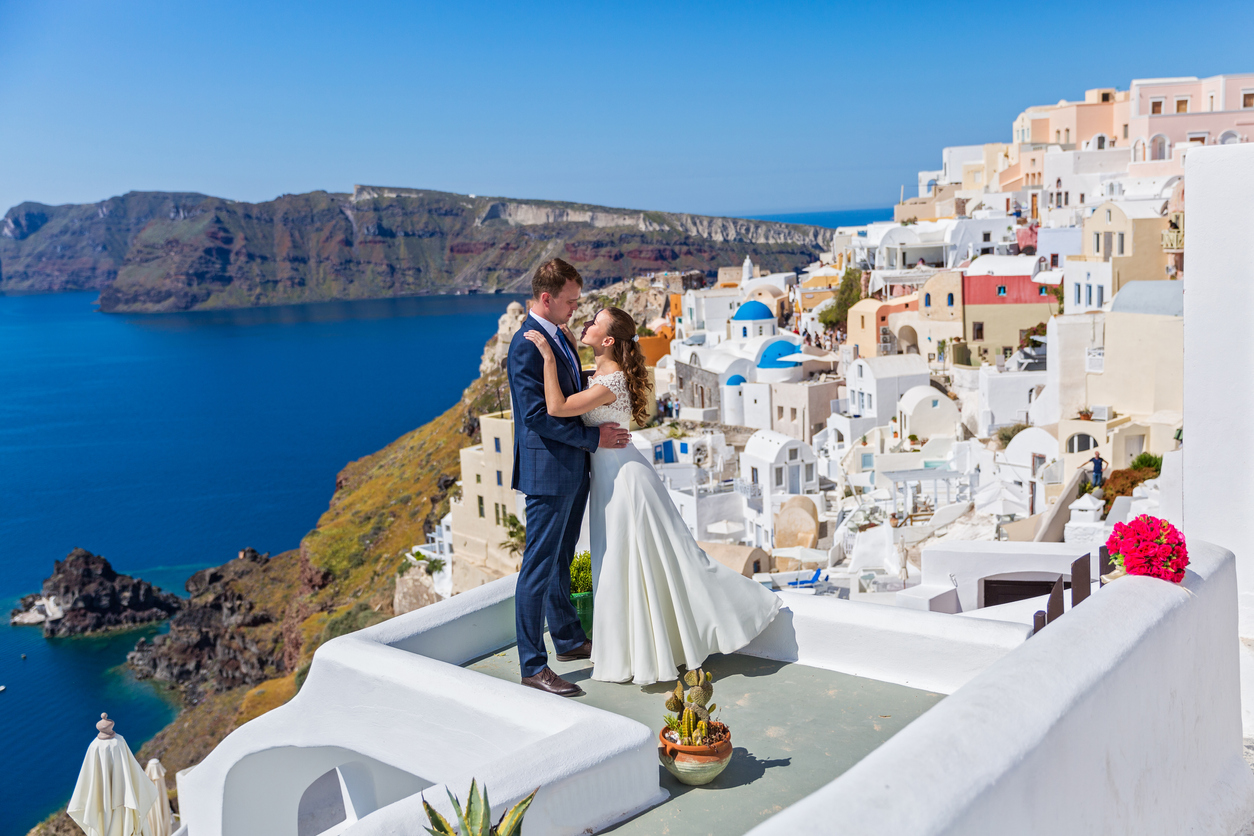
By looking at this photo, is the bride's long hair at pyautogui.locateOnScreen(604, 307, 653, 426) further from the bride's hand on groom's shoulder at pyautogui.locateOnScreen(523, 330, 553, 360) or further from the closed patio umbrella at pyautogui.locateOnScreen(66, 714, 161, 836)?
the closed patio umbrella at pyautogui.locateOnScreen(66, 714, 161, 836)

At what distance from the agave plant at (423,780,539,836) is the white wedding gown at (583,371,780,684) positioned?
1.44 metres

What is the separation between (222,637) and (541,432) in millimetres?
42683

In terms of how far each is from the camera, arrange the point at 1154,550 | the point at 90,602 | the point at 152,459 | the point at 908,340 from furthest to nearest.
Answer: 1. the point at 152,459
2. the point at 90,602
3. the point at 908,340
4. the point at 1154,550

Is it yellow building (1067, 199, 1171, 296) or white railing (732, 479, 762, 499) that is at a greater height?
yellow building (1067, 199, 1171, 296)

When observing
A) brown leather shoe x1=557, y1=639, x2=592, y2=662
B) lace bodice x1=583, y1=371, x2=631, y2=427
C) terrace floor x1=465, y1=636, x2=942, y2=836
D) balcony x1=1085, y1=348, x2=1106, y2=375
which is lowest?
balcony x1=1085, y1=348, x2=1106, y2=375

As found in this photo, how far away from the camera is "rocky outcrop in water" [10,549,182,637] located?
1767 inches

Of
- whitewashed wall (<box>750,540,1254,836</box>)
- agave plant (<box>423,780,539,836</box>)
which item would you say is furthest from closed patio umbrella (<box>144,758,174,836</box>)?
whitewashed wall (<box>750,540,1254,836</box>)

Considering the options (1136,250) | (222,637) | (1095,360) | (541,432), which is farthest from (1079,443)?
(222,637)

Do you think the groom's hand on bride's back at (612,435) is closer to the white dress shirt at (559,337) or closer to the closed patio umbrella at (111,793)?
the white dress shirt at (559,337)

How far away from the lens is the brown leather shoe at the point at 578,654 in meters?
4.50

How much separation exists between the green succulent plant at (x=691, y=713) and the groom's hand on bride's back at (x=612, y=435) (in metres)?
1.05

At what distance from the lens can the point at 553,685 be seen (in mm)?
4125

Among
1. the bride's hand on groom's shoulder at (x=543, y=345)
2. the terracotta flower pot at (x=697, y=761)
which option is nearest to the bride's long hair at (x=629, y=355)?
the bride's hand on groom's shoulder at (x=543, y=345)

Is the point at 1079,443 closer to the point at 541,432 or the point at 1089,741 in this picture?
the point at 541,432
